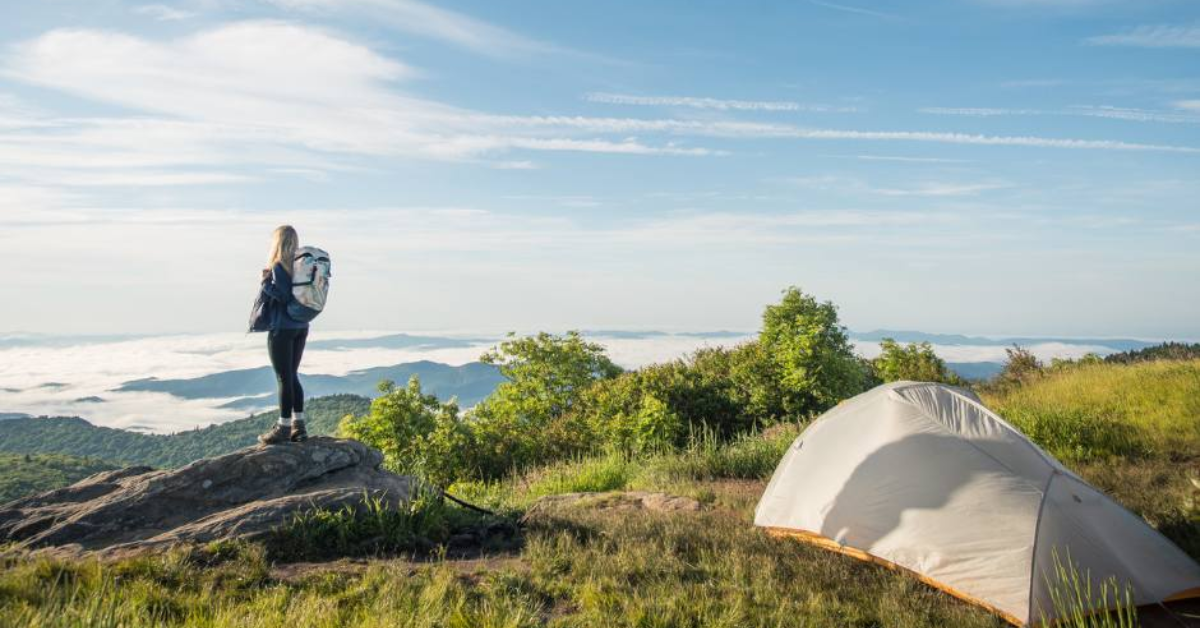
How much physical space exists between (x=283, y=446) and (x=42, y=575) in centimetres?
306

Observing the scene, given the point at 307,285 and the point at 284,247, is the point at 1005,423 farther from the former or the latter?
the point at 284,247

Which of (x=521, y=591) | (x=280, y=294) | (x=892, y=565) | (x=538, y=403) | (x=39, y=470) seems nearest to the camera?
(x=521, y=591)

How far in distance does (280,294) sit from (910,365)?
57.1 ft

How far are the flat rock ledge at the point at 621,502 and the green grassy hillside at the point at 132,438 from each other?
39250 millimetres

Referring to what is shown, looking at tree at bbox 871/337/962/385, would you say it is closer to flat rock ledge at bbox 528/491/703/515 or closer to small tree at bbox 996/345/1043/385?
small tree at bbox 996/345/1043/385

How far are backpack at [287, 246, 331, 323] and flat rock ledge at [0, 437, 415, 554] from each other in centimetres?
167

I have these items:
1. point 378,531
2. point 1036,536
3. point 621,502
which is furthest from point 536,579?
point 1036,536

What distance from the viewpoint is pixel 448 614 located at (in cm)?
564

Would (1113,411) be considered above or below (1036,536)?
above

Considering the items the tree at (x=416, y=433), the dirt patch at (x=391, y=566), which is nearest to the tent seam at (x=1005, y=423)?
the dirt patch at (x=391, y=566)

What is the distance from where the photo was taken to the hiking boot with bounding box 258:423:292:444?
9273mm

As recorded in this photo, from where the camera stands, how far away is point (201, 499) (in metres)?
8.40

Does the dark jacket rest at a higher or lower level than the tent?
higher

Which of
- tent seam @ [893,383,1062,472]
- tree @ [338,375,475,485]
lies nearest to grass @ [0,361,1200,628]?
tent seam @ [893,383,1062,472]
